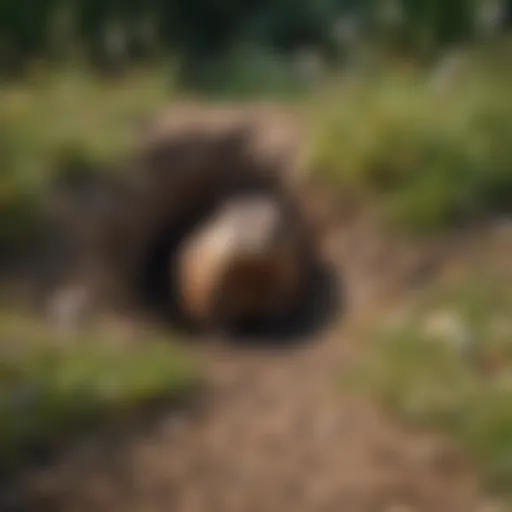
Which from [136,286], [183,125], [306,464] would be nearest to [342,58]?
[183,125]

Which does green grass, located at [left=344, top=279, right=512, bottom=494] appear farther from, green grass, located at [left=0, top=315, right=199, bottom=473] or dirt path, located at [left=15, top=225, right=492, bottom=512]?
green grass, located at [left=0, top=315, right=199, bottom=473]

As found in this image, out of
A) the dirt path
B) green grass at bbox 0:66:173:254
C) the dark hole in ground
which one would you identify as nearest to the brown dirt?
the dirt path

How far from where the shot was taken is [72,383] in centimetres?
405

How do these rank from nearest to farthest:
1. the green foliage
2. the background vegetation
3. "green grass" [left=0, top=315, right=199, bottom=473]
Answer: "green grass" [left=0, top=315, right=199, bottom=473], the background vegetation, the green foliage

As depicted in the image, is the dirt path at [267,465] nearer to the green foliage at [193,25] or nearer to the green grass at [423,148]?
the green grass at [423,148]

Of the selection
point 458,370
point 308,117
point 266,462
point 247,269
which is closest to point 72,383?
point 266,462

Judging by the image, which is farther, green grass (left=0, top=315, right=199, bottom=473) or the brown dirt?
green grass (left=0, top=315, right=199, bottom=473)

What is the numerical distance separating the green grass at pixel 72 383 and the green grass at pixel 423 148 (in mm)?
1461

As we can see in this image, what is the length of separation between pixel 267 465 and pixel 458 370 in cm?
76

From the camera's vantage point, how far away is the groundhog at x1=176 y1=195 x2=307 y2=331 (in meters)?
5.66

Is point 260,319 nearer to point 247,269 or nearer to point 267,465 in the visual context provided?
point 247,269

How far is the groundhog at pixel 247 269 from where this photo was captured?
566 centimetres

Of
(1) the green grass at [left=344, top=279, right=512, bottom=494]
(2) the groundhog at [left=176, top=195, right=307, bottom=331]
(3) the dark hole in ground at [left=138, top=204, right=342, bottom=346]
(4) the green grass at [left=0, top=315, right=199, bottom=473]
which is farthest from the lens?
(2) the groundhog at [left=176, top=195, right=307, bottom=331]

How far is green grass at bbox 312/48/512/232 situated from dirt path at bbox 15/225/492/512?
1413 millimetres
